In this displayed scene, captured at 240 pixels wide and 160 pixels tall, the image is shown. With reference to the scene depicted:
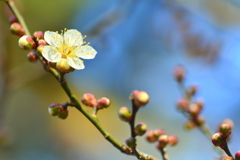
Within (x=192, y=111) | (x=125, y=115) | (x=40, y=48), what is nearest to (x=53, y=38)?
(x=40, y=48)

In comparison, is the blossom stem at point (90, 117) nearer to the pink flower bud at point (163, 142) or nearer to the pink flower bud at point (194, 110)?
the pink flower bud at point (163, 142)

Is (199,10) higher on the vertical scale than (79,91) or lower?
lower

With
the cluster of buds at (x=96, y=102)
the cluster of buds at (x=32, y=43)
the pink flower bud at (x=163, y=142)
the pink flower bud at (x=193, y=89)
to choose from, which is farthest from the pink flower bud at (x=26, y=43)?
A: the pink flower bud at (x=193, y=89)

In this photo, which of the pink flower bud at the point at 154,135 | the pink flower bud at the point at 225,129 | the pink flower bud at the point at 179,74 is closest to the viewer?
the pink flower bud at the point at 225,129

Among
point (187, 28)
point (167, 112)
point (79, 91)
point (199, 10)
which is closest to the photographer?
point (199, 10)

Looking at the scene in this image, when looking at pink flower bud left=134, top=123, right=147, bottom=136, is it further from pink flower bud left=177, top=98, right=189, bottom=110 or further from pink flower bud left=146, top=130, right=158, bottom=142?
pink flower bud left=177, top=98, right=189, bottom=110

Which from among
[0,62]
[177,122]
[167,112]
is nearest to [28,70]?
[0,62]

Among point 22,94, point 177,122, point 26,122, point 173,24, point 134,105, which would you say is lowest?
point 134,105

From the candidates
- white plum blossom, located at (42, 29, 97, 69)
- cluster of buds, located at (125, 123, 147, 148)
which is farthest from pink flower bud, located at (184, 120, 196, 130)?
white plum blossom, located at (42, 29, 97, 69)

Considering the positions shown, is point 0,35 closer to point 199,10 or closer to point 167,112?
point 199,10
